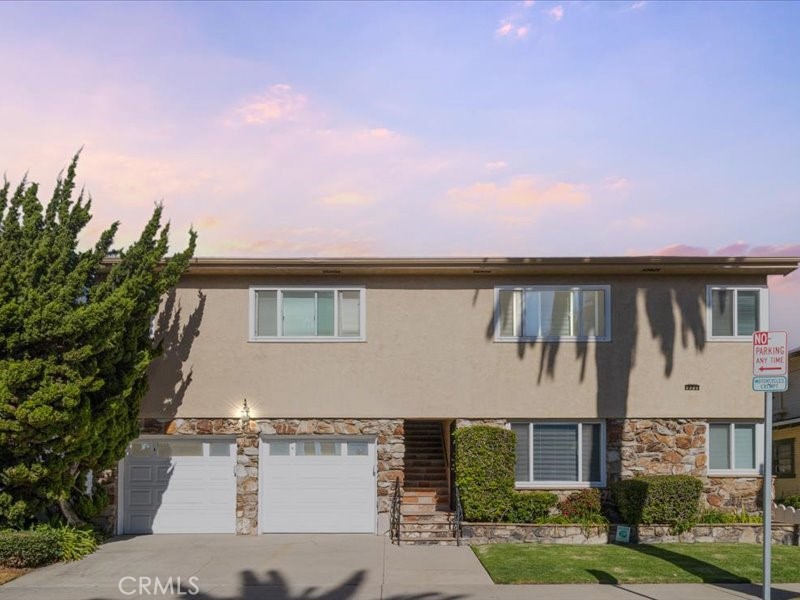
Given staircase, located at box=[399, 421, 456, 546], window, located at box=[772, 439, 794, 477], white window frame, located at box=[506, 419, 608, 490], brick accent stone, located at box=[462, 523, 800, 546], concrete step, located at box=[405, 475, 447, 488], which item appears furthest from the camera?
window, located at box=[772, 439, 794, 477]

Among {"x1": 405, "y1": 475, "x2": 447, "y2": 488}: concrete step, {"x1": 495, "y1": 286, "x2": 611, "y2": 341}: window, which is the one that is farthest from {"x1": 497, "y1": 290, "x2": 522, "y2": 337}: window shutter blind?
{"x1": 405, "y1": 475, "x2": 447, "y2": 488}: concrete step

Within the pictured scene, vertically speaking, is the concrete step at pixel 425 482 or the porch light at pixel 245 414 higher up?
the porch light at pixel 245 414

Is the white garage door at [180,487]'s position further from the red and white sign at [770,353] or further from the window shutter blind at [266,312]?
the red and white sign at [770,353]

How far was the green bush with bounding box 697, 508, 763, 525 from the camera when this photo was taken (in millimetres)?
15219

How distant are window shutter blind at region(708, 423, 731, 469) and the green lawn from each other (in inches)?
76.8

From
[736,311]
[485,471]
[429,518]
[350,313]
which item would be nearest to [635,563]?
[485,471]

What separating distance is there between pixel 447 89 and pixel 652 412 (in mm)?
7824

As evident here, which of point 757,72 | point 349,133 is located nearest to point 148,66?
point 349,133

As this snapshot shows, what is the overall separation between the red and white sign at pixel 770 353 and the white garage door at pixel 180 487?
10.8m

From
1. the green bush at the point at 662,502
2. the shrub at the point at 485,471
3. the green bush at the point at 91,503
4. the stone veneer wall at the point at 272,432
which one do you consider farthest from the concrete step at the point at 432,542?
the green bush at the point at 91,503

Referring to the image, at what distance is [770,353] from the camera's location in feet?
27.9

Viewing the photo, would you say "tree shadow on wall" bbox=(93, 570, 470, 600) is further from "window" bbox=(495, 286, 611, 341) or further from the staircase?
"window" bbox=(495, 286, 611, 341)

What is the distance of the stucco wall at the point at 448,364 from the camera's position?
1582cm

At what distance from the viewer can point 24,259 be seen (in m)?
12.7
